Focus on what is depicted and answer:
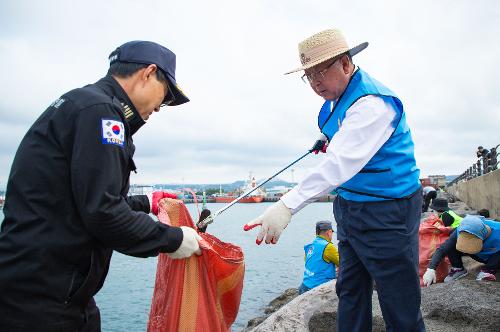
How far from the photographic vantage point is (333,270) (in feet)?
21.5

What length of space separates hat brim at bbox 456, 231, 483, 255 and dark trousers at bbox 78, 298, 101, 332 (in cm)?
445

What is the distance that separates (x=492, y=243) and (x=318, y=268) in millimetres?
2317

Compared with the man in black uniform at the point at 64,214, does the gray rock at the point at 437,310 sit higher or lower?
lower

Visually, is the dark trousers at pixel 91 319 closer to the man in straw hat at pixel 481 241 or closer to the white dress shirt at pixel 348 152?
the white dress shirt at pixel 348 152

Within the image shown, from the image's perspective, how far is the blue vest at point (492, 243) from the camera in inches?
210

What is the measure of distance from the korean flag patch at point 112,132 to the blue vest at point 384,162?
53.1 inches

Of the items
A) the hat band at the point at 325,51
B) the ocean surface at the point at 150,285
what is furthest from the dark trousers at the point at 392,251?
the ocean surface at the point at 150,285

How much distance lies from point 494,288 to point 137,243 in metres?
Result: 4.00

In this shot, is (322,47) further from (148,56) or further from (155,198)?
(155,198)

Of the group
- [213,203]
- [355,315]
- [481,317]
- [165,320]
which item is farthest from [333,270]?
[213,203]

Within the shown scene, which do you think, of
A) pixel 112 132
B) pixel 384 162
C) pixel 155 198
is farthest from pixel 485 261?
pixel 112 132

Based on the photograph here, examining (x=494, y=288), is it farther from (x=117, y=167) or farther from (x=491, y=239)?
(x=117, y=167)

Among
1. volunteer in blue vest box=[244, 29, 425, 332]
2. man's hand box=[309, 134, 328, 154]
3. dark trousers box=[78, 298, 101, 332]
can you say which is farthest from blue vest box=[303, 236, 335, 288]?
dark trousers box=[78, 298, 101, 332]

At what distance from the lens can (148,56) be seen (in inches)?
89.1
